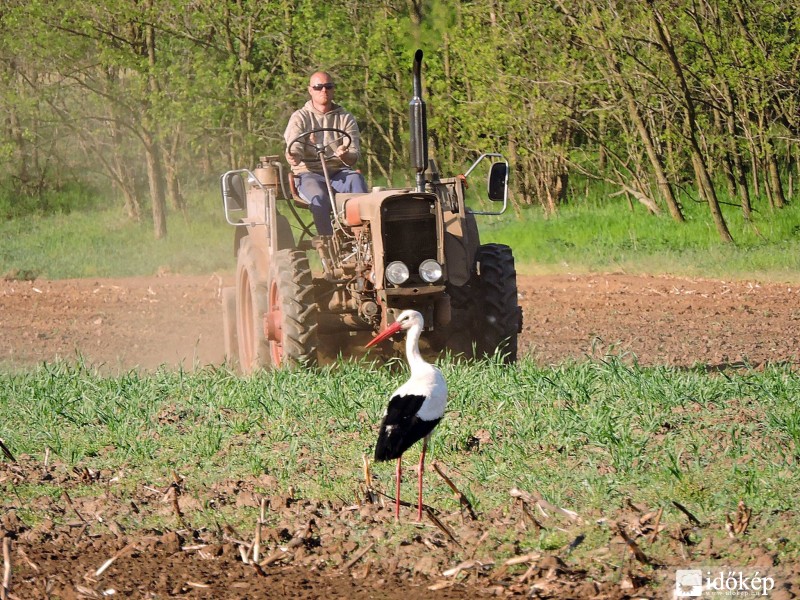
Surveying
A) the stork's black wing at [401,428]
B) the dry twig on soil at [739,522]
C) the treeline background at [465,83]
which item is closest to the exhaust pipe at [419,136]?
the stork's black wing at [401,428]

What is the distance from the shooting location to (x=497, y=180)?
29.5 ft


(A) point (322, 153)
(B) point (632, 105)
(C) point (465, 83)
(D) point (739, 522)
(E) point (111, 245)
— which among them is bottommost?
(D) point (739, 522)

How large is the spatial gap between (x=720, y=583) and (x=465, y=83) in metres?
20.6

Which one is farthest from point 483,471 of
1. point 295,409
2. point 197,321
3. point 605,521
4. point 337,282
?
point 197,321

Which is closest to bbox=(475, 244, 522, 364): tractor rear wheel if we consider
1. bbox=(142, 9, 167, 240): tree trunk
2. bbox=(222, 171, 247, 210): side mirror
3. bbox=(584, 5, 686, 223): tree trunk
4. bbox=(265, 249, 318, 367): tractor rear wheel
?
bbox=(265, 249, 318, 367): tractor rear wheel

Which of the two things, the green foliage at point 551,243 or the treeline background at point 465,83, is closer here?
the green foliage at point 551,243

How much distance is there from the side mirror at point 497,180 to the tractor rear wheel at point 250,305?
199 cm

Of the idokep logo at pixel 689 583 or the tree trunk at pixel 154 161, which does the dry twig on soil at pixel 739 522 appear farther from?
the tree trunk at pixel 154 161

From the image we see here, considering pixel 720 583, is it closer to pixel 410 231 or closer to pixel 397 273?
pixel 397 273

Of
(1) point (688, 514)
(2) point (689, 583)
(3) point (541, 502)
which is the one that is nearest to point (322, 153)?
(3) point (541, 502)

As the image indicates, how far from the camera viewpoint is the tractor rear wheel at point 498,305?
9258 mm

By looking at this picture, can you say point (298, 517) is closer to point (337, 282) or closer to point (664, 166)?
point (337, 282)

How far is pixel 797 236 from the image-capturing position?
1827cm

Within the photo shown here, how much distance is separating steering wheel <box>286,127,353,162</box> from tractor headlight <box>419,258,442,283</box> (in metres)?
1.28
